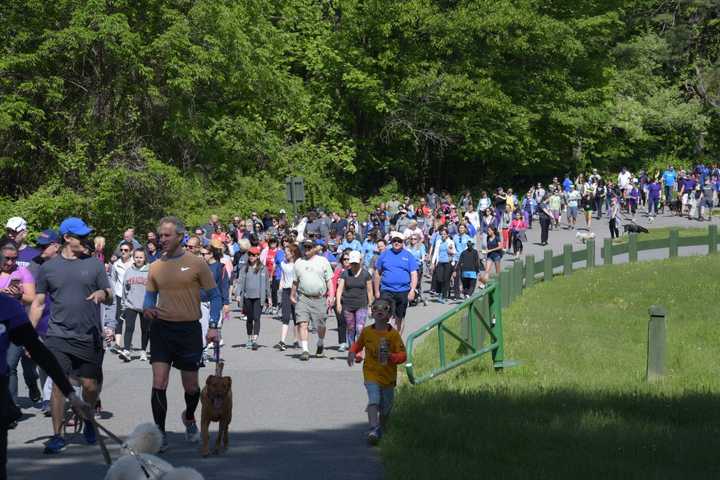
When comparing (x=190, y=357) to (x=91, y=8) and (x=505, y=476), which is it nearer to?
(x=505, y=476)

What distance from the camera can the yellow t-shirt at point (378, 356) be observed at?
10898 mm

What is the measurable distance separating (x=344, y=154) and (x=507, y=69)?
28.1 feet

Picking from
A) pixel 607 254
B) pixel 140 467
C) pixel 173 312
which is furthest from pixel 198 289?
pixel 607 254

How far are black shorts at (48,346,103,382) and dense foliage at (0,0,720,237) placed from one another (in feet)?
88.8

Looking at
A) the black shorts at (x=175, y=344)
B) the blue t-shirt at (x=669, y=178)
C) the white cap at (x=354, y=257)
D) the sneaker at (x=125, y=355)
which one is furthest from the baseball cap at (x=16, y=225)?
the blue t-shirt at (x=669, y=178)

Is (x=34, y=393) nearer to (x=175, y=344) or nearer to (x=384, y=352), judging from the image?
(x=175, y=344)

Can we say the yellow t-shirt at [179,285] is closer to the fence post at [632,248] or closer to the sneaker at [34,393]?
the sneaker at [34,393]

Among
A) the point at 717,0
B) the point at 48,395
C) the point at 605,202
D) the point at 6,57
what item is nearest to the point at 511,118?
the point at 605,202

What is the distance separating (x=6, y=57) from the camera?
3647cm

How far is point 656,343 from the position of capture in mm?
14812

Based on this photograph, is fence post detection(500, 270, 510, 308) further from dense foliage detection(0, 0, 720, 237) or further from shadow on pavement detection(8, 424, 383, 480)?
dense foliage detection(0, 0, 720, 237)

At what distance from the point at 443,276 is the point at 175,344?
16773 mm

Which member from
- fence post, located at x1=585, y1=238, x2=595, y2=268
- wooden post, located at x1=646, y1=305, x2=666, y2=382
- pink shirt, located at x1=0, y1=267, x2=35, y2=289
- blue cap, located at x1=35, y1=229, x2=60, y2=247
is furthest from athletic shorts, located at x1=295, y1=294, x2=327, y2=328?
fence post, located at x1=585, y1=238, x2=595, y2=268

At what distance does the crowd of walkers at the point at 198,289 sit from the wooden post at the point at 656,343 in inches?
133
